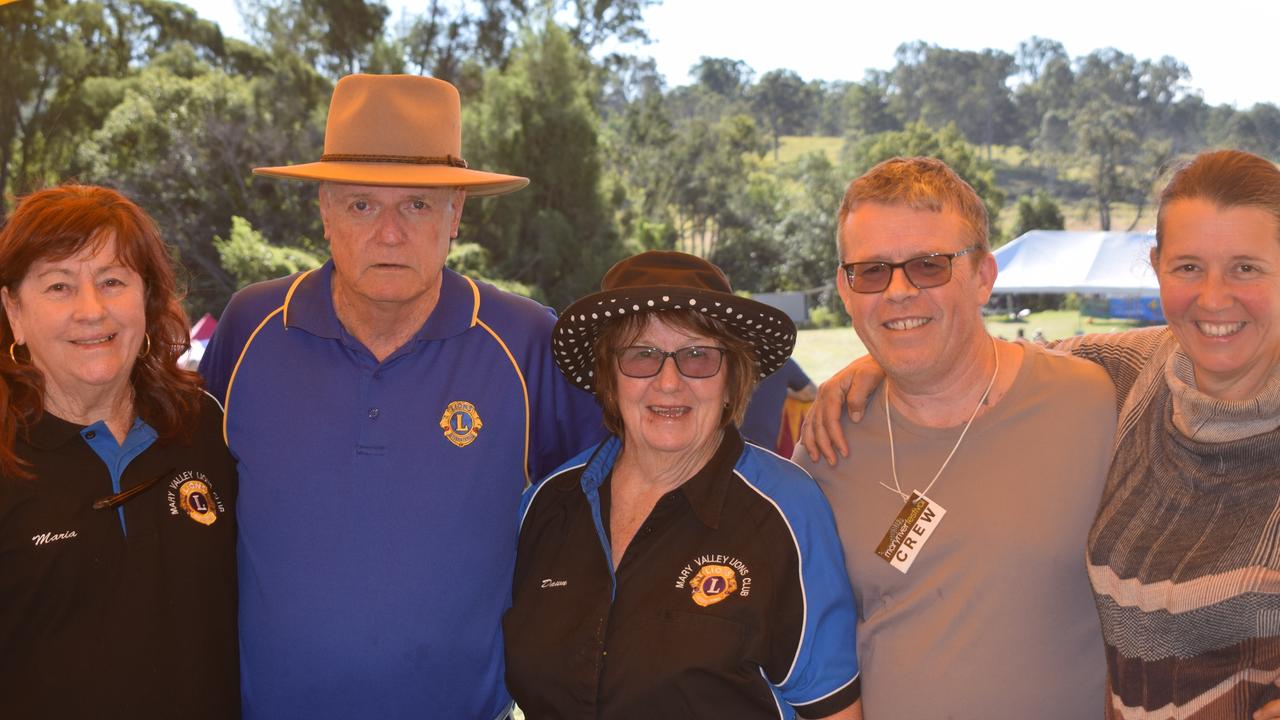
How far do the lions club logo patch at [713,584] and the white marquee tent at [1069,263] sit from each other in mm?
17371

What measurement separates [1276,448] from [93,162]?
77.9ft

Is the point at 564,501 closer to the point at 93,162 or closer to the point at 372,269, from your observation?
the point at 372,269

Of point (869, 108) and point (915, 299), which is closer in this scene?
point (915, 299)

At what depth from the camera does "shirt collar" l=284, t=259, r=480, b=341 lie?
2.41 m

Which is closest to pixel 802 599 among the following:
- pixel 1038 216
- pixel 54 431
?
pixel 54 431

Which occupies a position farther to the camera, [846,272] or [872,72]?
[872,72]

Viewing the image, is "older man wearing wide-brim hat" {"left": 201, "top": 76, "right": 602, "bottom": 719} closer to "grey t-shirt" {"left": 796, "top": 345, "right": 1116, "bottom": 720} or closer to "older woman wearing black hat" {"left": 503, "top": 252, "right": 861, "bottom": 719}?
"older woman wearing black hat" {"left": 503, "top": 252, "right": 861, "bottom": 719}

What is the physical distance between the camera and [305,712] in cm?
227

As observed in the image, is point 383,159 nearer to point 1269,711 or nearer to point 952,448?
point 952,448

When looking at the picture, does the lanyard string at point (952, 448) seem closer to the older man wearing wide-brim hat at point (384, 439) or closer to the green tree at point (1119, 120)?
the older man wearing wide-brim hat at point (384, 439)

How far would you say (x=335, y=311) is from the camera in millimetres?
2451

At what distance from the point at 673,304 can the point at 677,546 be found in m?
0.46

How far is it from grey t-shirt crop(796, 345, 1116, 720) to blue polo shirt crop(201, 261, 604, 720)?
80 centimetres

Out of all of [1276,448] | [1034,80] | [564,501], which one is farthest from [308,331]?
[1034,80]
